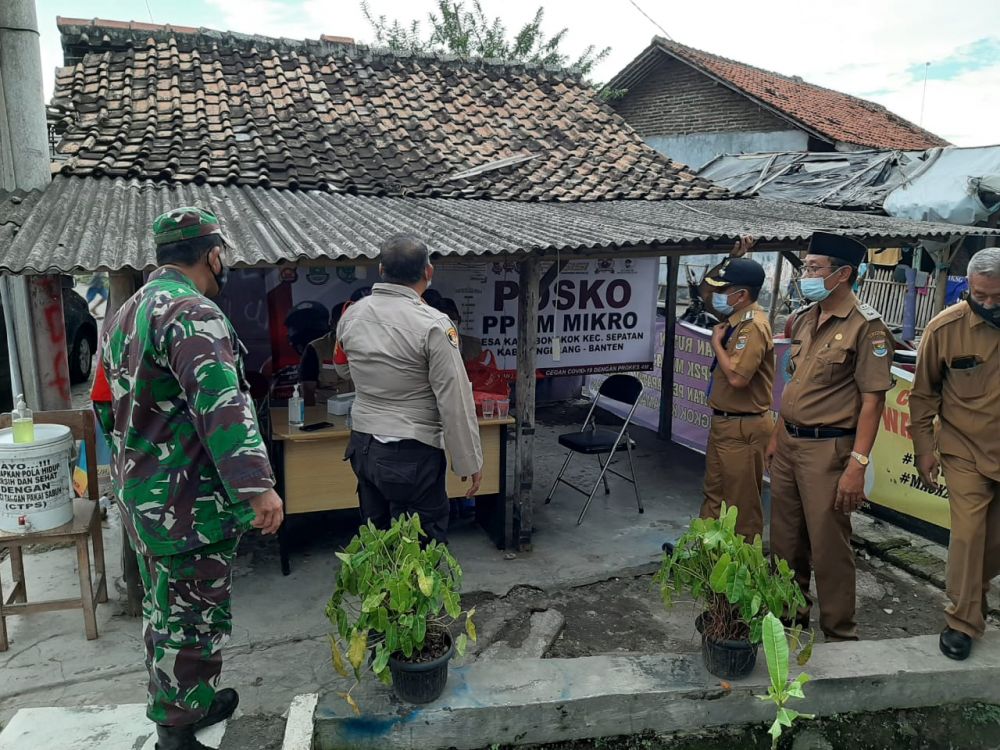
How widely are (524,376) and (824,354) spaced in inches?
84.6

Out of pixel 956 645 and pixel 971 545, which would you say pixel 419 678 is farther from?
pixel 971 545

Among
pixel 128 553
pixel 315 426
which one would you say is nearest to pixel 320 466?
pixel 315 426

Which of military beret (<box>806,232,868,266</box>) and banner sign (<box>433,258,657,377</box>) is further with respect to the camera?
banner sign (<box>433,258,657,377</box>)

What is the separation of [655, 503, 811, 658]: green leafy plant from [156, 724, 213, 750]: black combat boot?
1870mm

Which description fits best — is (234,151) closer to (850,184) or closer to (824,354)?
(824,354)

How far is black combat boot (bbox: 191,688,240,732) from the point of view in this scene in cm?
267

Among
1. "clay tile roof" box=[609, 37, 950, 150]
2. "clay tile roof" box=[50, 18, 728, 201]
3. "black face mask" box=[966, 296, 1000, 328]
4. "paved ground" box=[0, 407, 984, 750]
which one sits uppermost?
"clay tile roof" box=[609, 37, 950, 150]

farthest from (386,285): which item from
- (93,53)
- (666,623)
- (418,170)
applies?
(93,53)

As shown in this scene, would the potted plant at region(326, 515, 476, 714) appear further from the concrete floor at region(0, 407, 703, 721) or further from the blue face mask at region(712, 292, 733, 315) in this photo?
the blue face mask at region(712, 292, 733, 315)

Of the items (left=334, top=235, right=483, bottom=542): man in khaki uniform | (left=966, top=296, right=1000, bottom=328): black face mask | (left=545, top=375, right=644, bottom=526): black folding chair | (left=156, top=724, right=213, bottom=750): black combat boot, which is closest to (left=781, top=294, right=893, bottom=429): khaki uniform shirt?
(left=966, top=296, right=1000, bottom=328): black face mask

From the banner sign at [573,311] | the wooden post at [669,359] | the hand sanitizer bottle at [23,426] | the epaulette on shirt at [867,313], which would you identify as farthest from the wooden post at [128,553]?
the wooden post at [669,359]

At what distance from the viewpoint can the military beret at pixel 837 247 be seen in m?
3.61

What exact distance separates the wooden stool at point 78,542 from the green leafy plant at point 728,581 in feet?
9.78

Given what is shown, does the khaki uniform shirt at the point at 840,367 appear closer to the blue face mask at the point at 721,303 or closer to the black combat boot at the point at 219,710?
the blue face mask at the point at 721,303
